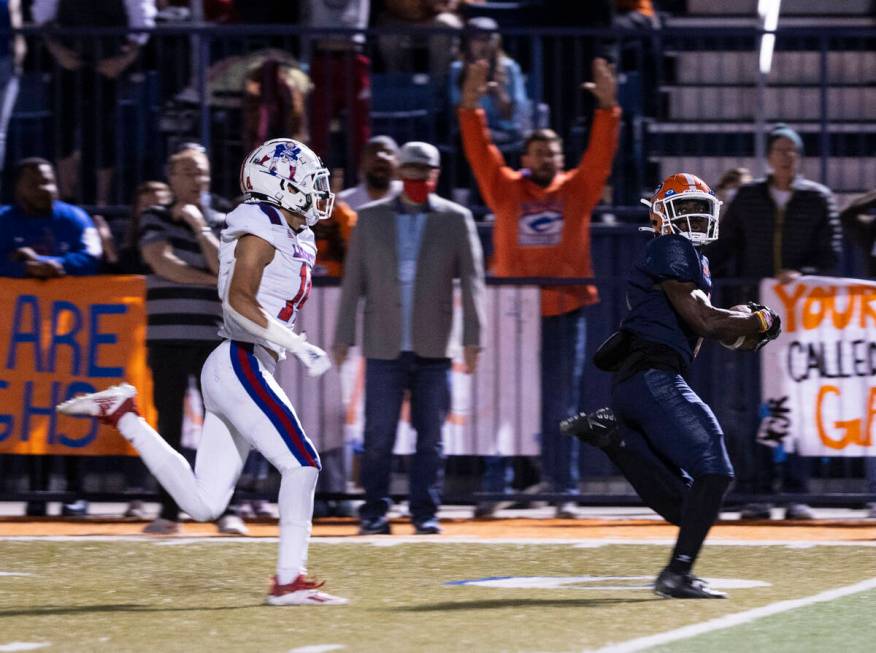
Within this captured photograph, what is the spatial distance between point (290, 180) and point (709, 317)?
6.00ft

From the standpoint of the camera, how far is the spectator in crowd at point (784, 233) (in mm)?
12406

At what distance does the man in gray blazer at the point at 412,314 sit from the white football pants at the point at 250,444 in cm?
333

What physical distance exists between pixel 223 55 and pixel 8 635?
6495 mm

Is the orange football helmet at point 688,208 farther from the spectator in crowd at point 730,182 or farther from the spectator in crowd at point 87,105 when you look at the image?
the spectator in crowd at point 87,105

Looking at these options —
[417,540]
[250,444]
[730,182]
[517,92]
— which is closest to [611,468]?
[417,540]

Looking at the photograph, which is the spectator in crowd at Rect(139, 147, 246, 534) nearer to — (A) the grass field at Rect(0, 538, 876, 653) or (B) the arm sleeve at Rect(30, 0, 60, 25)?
(A) the grass field at Rect(0, 538, 876, 653)

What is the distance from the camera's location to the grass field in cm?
716

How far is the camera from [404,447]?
1235 centimetres

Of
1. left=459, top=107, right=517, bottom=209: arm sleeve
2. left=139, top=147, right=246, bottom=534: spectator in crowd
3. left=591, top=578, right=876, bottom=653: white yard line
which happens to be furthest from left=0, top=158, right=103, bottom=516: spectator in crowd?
left=591, top=578, right=876, bottom=653: white yard line

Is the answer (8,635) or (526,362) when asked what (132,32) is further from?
(8,635)

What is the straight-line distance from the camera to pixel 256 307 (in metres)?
7.98

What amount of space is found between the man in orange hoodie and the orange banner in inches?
95.1

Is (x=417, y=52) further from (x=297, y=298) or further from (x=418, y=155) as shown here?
(x=297, y=298)

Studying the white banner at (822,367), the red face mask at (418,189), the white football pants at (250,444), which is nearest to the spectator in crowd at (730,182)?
the white banner at (822,367)
